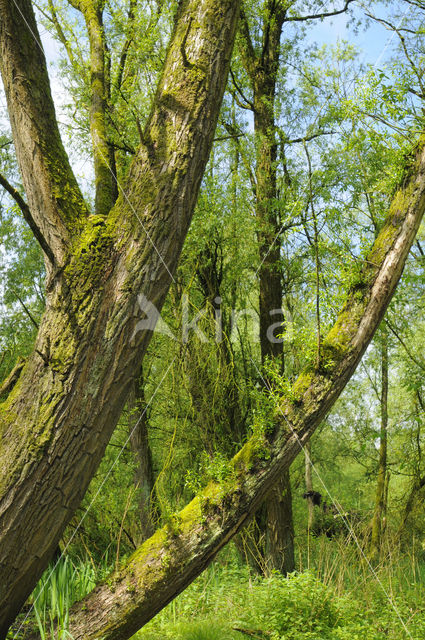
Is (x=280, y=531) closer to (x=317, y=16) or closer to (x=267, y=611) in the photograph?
(x=267, y=611)

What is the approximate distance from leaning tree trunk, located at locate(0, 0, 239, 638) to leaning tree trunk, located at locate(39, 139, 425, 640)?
451 mm

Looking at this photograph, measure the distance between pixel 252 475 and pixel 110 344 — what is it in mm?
1010

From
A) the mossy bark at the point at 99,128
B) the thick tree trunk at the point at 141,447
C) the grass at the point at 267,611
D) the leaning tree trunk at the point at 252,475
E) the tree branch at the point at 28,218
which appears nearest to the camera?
the tree branch at the point at 28,218

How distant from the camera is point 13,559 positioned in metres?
2.39

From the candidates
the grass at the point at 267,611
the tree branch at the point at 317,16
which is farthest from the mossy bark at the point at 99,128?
the tree branch at the point at 317,16

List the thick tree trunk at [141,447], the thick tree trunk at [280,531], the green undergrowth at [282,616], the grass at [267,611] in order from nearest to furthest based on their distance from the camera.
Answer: the grass at [267,611] → the green undergrowth at [282,616] → the thick tree trunk at [280,531] → the thick tree trunk at [141,447]

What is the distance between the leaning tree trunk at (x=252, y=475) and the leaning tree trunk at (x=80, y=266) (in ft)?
1.48

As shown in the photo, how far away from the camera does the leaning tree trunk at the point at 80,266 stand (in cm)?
241

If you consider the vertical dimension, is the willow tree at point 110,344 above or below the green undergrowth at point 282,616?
above

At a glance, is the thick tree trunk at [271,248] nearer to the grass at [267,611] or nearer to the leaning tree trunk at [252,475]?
the grass at [267,611]

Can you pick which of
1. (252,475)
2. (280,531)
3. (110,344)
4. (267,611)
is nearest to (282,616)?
(267,611)

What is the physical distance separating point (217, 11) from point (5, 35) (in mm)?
1018

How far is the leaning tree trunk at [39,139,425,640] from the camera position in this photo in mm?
2740

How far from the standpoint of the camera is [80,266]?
2574 mm
